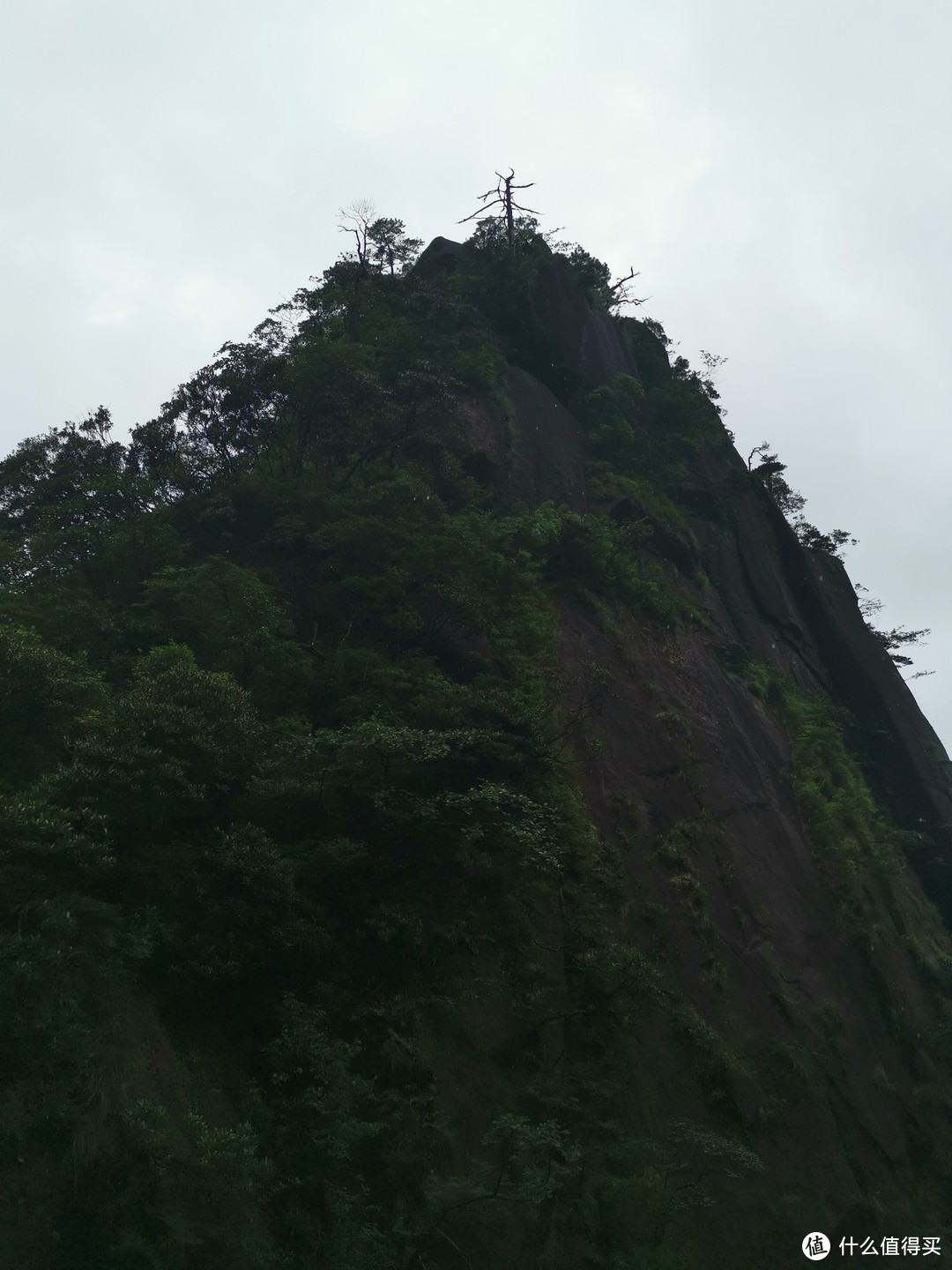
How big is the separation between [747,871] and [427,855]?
8.02 m

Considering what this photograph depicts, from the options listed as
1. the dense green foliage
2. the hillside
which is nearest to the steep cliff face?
the hillside

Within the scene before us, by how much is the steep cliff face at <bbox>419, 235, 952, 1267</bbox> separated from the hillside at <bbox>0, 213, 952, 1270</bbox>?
3.5 inches

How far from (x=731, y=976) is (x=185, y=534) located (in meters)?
13.0

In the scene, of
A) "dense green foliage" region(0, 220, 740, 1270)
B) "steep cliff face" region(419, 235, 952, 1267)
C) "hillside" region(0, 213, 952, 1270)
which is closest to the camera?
"dense green foliage" region(0, 220, 740, 1270)

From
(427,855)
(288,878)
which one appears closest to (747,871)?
(427,855)

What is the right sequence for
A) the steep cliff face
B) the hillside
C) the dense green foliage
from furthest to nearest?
the steep cliff face, the hillside, the dense green foliage

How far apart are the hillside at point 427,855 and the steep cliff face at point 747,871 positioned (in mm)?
90

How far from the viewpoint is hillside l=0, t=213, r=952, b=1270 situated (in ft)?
28.3

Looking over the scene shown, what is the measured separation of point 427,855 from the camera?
12.0 meters

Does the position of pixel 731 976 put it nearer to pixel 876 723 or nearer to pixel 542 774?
pixel 542 774

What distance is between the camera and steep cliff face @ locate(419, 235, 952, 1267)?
13141 millimetres

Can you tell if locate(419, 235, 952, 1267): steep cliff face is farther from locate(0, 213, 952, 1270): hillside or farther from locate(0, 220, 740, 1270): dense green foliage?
locate(0, 220, 740, 1270): dense green foliage

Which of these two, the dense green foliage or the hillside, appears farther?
the hillside

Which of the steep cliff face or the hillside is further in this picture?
the steep cliff face
